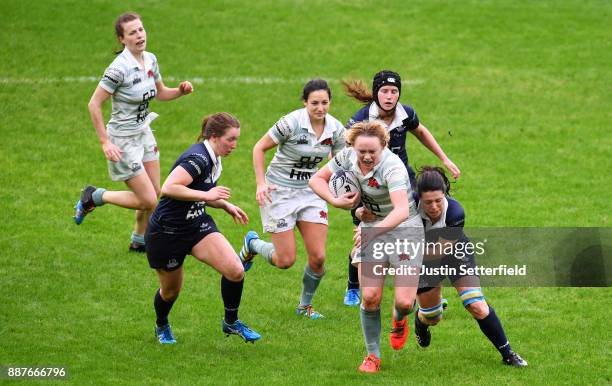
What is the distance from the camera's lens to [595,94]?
18.9 m

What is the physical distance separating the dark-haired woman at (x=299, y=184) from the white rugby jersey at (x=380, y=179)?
137cm

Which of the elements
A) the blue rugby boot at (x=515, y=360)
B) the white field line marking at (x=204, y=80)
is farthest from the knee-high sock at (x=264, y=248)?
the white field line marking at (x=204, y=80)

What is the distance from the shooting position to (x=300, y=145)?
35.2ft

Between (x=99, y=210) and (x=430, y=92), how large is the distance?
6.84 m

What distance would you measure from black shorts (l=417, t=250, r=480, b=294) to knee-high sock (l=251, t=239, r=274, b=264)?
2.03m

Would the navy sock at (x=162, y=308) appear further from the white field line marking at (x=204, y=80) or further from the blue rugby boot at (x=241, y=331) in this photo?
the white field line marking at (x=204, y=80)

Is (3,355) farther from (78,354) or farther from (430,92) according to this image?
(430,92)

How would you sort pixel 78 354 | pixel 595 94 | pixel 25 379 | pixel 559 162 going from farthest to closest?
1. pixel 595 94
2. pixel 559 162
3. pixel 78 354
4. pixel 25 379

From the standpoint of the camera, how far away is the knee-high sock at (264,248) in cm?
1103

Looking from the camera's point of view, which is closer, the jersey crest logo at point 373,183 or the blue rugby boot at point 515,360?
the jersey crest logo at point 373,183

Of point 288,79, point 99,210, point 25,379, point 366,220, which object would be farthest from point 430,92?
point 25,379

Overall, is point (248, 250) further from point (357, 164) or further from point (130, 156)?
point (357, 164)

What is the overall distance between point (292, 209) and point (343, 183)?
170cm

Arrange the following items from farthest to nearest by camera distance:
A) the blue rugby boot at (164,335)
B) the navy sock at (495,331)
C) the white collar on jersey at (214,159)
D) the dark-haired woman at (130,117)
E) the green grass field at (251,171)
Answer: the dark-haired woman at (130,117) → the blue rugby boot at (164,335) → the green grass field at (251,171) → the white collar on jersey at (214,159) → the navy sock at (495,331)
